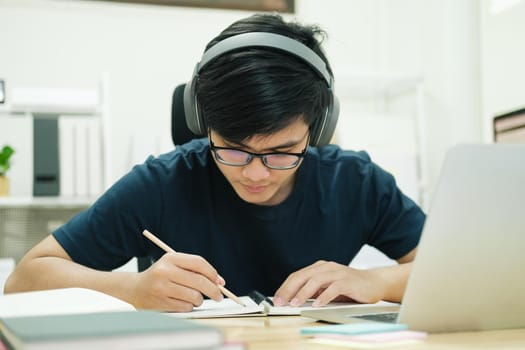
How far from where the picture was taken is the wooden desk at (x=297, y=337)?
0.64 m

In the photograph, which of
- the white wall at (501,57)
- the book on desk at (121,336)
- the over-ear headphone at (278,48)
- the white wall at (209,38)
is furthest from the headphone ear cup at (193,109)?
the white wall at (501,57)

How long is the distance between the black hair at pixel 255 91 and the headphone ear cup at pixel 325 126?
0.05 meters

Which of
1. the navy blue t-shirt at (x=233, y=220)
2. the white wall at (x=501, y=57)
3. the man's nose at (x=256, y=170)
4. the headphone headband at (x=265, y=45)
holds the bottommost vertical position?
the navy blue t-shirt at (x=233, y=220)

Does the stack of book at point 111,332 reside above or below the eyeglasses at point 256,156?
below

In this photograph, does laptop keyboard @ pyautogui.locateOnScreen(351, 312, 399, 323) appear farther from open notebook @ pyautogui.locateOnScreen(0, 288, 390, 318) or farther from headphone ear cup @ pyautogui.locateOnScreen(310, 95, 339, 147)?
headphone ear cup @ pyautogui.locateOnScreen(310, 95, 339, 147)

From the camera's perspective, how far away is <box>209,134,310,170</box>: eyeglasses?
108 centimetres

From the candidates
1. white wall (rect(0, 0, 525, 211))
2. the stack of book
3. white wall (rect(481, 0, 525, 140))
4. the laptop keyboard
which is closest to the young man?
the laptop keyboard

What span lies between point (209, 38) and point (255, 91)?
6.37 ft

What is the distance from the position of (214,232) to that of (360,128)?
1.60m

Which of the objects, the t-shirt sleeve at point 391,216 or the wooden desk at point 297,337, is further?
the t-shirt sleeve at point 391,216

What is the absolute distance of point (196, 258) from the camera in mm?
929

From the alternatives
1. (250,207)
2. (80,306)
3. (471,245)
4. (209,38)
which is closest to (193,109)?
(250,207)

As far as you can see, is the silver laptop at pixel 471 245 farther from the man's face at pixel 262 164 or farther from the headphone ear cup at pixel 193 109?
the headphone ear cup at pixel 193 109

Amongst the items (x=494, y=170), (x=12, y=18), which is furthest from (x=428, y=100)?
(x=494, y=170)
